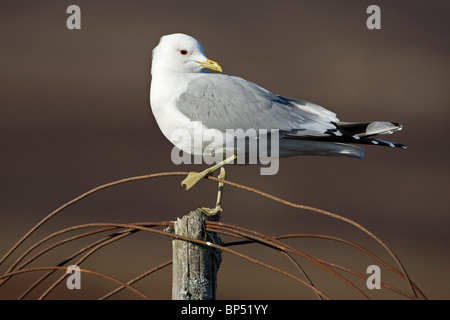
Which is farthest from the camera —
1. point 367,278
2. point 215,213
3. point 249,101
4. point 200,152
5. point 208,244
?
point 249,101

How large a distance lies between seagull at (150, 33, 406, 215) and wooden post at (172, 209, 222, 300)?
474 mm

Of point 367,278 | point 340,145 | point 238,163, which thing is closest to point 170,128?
point 238,163

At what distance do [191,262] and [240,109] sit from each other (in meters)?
0.93

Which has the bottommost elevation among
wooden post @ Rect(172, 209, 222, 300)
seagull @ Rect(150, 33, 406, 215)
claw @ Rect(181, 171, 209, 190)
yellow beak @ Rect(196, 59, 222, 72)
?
wooden post @ Rect(172, 209, 222, 300)

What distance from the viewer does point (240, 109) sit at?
2984 mm

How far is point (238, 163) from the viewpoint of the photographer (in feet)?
9.36

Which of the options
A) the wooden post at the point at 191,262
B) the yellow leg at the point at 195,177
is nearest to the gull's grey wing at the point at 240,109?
the yellow leg at the point at 195,177

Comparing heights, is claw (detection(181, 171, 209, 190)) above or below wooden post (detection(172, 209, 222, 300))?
above

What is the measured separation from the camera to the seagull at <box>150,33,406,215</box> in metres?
2.84

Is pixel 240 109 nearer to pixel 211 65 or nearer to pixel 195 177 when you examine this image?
pixel 211 65

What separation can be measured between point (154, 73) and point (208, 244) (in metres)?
1.15

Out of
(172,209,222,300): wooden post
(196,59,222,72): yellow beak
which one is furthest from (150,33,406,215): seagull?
(172,209,222,300): wooden post

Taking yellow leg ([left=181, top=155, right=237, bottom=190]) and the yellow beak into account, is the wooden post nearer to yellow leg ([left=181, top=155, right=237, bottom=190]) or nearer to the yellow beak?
yellow leg ([left=181, top=155, right=237, bottom=190])
